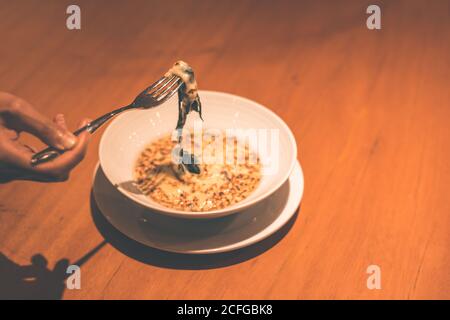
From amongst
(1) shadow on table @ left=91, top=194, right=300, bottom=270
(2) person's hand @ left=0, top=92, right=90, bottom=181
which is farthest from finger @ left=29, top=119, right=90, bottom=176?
(1) shadow on table @ left=91, top=194, right=300, bottom=270

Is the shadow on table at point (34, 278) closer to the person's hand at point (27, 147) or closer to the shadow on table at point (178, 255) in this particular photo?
the shadow on table at point (178, 255)

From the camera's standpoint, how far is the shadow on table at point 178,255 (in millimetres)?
1042

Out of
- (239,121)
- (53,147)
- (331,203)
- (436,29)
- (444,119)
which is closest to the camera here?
(53,147)

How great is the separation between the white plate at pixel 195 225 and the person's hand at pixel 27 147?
0.20m

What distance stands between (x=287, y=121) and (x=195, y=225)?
47 cm

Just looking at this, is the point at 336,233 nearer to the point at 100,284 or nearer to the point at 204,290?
the point at 204,290

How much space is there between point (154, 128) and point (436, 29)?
1.08m

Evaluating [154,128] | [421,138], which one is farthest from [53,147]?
[421,138]

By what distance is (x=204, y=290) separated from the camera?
1.00 m

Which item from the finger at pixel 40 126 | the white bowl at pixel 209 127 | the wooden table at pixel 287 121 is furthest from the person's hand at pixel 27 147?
the wooden table at pixel 287 121

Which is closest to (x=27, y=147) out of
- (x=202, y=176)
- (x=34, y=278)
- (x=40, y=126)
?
(x=40, y=126)

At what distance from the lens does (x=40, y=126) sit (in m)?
0.92

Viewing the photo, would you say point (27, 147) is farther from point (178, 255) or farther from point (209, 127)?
point (209, 127)

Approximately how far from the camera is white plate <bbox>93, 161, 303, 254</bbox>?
3.38 feet
